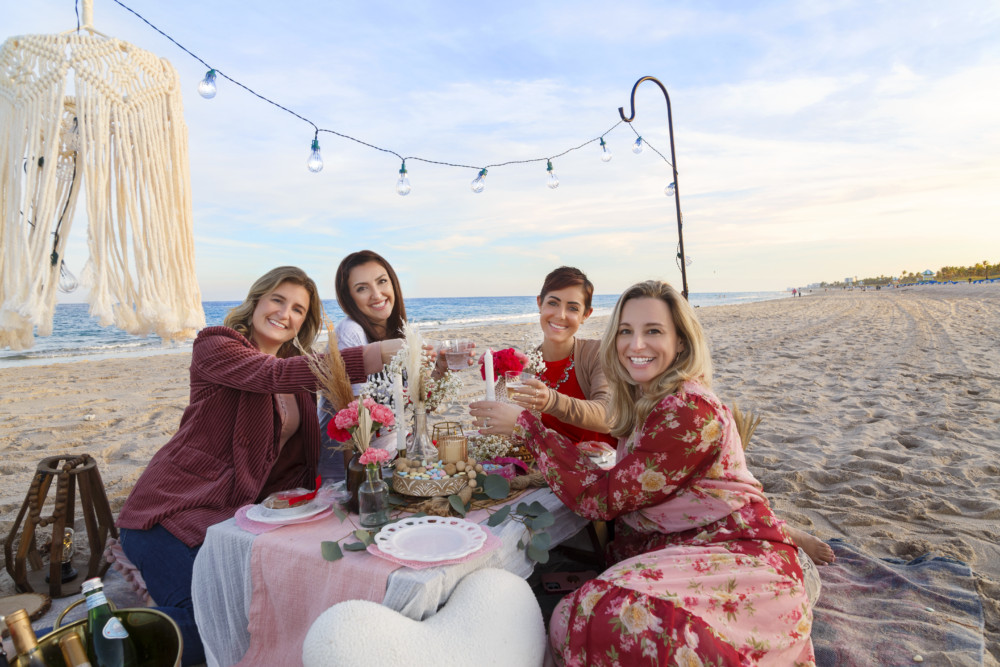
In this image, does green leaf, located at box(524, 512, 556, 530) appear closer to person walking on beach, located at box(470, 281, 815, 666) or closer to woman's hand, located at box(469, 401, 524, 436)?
person walking on beach, located at box(470, 281, 815, 666)

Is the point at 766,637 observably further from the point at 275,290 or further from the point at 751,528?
the point at 275,290

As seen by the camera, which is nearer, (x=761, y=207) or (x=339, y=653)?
(x=339, y=653)

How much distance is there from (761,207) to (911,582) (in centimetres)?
2046

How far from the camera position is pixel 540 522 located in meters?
1.86

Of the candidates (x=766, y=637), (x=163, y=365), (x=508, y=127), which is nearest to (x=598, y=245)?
(x=508, y=127)

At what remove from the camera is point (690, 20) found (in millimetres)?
6402

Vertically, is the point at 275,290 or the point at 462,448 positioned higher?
the point at 275,290

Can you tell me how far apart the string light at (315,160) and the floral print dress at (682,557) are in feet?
8.88

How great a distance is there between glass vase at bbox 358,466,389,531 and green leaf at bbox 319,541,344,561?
16 cm

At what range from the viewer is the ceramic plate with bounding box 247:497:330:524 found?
1.82 meters

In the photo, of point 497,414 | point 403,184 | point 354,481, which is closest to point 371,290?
point 403,184

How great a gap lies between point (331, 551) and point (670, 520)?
1229mm

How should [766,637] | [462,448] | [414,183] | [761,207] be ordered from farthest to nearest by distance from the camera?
[761,207]
[414,183]
[462,448]
[766,637]

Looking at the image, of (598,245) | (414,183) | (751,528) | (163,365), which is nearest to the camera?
(751,528)
